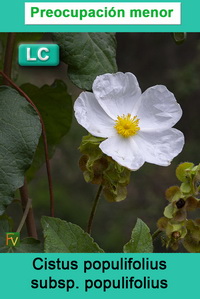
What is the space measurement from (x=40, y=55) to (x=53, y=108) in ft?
0.47

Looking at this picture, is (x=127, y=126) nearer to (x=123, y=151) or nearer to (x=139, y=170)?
(x=123, y=151)

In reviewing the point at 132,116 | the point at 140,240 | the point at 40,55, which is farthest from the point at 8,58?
the point at 140,240

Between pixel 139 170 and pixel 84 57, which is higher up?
pixel 84 57

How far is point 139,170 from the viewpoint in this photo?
81.7 inches

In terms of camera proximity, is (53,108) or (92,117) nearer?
(92,117)

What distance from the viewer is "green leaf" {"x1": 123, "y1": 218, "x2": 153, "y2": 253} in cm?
55

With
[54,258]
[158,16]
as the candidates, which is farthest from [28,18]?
[54,258]

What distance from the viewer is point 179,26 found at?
2.02 ft

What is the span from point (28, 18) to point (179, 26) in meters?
0.18

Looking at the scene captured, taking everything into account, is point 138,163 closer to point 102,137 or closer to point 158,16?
point 102,137

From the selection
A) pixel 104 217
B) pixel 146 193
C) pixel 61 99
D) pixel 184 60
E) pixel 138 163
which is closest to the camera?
pixel 138 163

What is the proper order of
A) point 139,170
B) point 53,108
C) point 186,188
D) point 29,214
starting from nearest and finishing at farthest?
1. point 186,188
2. point 29,214
3. point 53,108
4. point 139,170

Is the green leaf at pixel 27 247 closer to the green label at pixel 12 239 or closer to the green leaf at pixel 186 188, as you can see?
the green label at pixel 12 239

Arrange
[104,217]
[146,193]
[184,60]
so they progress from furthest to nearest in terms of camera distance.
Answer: [184,60] → [146,193] → [104,217]
